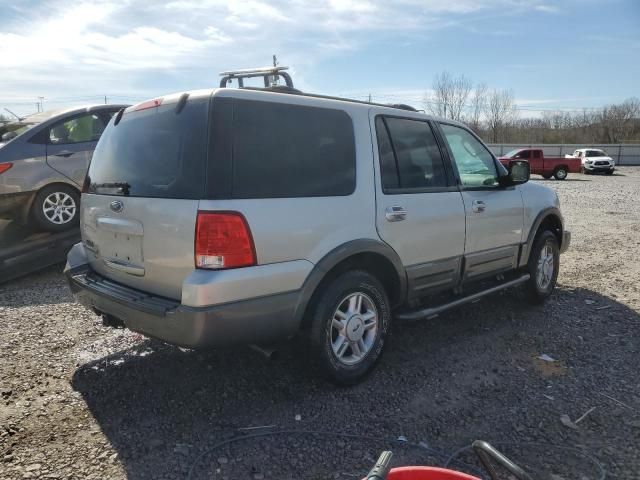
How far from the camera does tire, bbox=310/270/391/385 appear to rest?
10.6 ft

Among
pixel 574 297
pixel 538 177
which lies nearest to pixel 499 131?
pixel 538 177

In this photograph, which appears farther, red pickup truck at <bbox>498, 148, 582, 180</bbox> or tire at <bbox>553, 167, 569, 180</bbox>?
tire at <bbox>553, 167, 569, 180</bbox>

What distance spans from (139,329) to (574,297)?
478 cm

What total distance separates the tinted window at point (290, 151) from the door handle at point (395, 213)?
353 millimetres

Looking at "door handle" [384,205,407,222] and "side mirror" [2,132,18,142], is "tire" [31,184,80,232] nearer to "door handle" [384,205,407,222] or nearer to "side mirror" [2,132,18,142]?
"side mirror" [2,132,18,142]

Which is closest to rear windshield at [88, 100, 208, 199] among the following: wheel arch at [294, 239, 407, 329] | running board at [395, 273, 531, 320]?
wheel arch at [294, 239, 407, 329]

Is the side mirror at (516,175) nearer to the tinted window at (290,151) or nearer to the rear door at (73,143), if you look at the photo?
the tinted window at (290,151)

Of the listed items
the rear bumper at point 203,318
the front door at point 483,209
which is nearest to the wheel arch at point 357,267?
the rear bumper at point 203,318

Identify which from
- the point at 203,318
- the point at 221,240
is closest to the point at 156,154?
the point at 221,240

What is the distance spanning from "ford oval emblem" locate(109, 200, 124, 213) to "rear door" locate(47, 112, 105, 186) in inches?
154

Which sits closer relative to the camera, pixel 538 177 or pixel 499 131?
pixel 538 177

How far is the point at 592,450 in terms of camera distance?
2.84m

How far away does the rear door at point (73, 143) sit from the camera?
6621 millimetres

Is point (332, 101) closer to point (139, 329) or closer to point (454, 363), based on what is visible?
point (139, 329)
